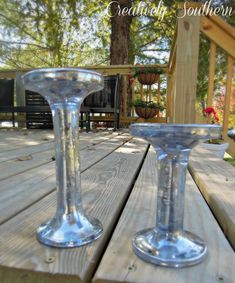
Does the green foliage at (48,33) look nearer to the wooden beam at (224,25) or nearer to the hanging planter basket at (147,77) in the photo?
the hanging planter basket at (147,77)

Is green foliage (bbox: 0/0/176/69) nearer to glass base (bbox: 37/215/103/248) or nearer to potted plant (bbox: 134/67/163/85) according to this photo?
potted plant (bbox: 134/67/163/85)

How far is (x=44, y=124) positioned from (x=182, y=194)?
3878mm

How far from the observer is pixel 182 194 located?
1.55ft

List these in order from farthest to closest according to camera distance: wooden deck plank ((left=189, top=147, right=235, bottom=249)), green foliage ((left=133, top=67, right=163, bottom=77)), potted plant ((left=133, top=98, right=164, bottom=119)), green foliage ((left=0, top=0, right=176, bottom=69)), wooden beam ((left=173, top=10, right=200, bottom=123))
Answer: green foliage ((left=0, top=0, right=176, bottom=69))
green foliage ((left=133, top=67, right=163, bottom=77))
potted plant ((left=133, top=98, right=164, bottom=119))
wooden beam ((left=173, top=10, right=200, bottom=123))
wooden deck plank ((left=189, top=147, right=235, bottom=249))

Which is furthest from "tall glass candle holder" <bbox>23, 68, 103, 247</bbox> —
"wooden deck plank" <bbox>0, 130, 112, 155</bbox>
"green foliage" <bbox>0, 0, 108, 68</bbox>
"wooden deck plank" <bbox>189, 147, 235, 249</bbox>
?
"green foliage" <bbox>0, 0, 108, 68</bbox>

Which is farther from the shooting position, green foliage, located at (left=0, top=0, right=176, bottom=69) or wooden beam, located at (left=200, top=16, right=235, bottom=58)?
green foliage, located at (left=0, top=0, right=176, bottom=69)

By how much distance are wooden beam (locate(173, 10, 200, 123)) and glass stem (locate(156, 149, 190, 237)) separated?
157 cm

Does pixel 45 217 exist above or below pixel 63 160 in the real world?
below

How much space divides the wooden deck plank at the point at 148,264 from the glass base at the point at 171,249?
1cm

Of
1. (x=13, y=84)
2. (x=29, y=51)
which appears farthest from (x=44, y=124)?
(x=29, y=51)

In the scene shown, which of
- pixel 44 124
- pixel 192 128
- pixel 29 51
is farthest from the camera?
pixel 29 51

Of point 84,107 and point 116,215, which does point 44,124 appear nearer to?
point 84,107

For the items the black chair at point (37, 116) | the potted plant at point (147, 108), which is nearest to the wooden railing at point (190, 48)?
the potted plant at point (147, 108)

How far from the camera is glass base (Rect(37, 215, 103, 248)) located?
51 centimetres
